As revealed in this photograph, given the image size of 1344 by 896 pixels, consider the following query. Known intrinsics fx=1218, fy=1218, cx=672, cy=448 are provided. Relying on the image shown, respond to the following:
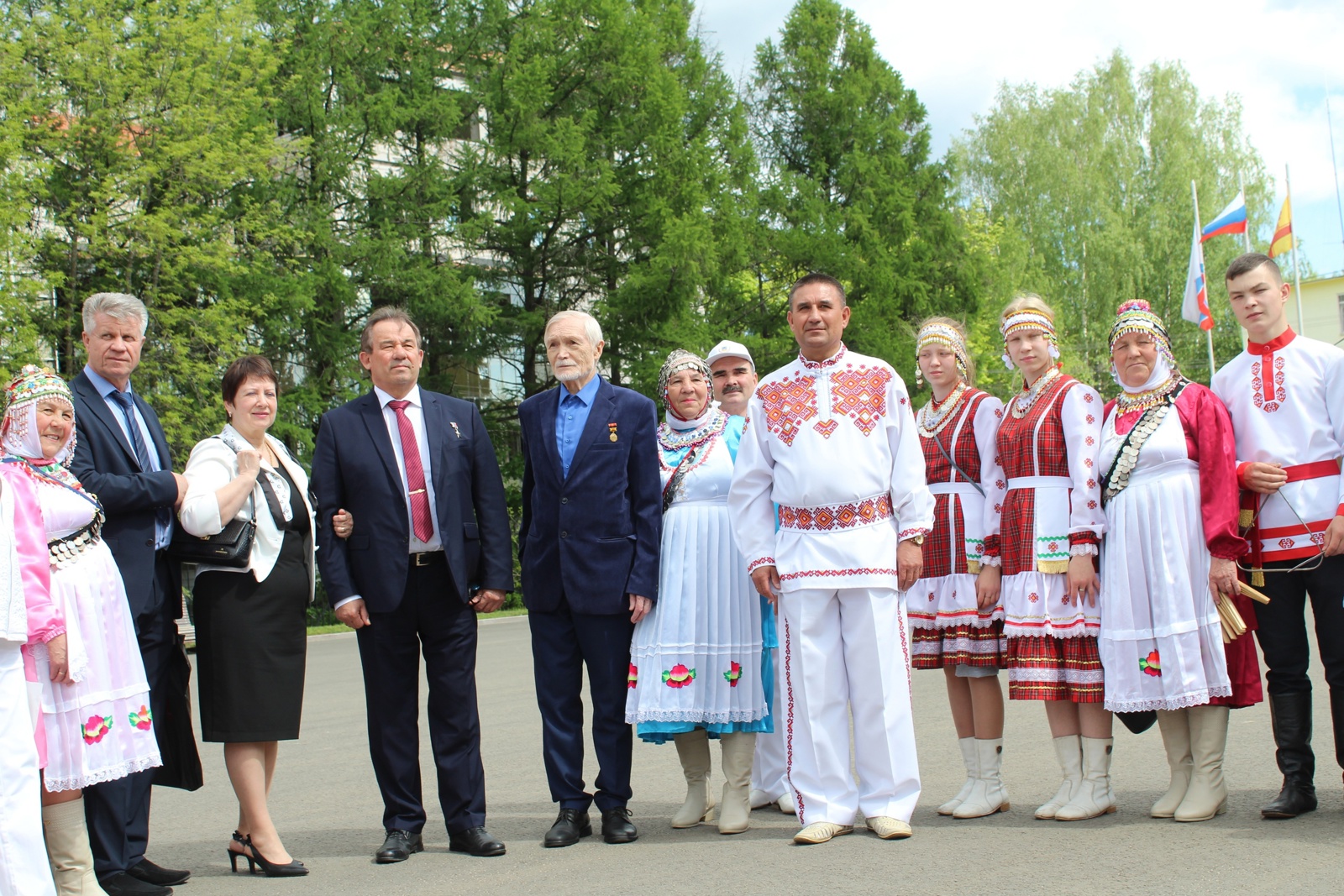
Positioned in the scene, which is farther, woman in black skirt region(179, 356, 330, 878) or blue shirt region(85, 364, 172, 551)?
blue shirt region(85, 364, 172, 551)

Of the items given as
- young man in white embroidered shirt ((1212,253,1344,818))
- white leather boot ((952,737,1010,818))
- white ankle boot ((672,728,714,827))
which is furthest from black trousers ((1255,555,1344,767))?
white ankle boot ((672,728,714,827))

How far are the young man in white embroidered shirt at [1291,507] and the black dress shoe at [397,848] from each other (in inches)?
148

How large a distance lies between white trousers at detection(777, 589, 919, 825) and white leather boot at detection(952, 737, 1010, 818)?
0.44m

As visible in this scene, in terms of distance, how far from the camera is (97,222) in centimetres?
2045

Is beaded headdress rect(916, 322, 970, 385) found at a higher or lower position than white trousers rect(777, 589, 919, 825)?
higher

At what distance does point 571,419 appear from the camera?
19.5 ft

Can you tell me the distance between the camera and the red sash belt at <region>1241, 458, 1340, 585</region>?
5438 mm

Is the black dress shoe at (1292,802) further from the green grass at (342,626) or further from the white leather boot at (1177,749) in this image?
the green grass at (342,626)

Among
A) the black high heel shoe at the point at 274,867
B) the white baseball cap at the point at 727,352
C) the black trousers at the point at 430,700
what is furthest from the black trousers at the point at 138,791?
the white baseball cap at the point at 727,352

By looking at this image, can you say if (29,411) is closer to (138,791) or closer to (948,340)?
(138,791)

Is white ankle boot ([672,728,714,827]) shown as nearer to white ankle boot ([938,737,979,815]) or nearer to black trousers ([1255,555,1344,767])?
white ankle boot ([938,737,979,815])

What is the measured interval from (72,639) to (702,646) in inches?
106

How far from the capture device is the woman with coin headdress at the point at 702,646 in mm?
5684

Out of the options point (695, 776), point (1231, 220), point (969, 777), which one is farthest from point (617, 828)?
point (1231, 220)
